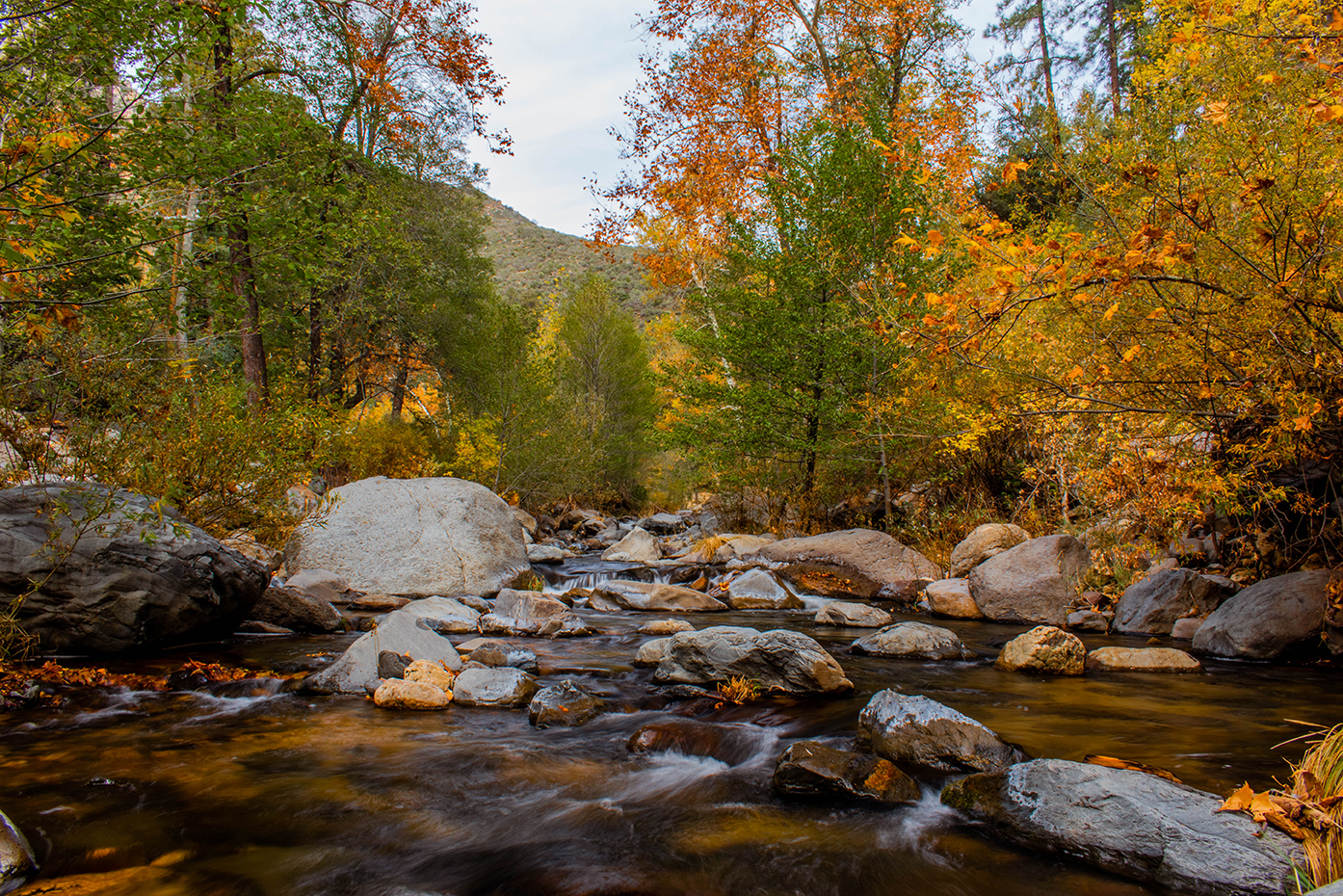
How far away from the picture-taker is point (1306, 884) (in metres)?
2.14

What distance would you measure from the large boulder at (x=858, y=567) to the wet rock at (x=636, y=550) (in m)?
3.56

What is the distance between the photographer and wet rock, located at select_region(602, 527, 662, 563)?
43.0 ft

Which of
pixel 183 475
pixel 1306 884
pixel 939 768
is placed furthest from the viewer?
pixel 183 475

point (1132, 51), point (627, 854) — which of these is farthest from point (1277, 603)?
point (1132, 51)

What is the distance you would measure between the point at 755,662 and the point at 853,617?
3.16 m

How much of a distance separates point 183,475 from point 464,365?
35.5ft

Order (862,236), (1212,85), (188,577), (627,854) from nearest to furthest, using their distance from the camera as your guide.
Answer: (627,854) < (1212,85) < (188,577) < (862,236)

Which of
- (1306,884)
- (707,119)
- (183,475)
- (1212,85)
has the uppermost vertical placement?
(707,119)

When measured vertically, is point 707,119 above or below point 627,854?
above

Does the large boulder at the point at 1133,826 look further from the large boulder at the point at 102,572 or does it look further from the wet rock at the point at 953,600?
the wet rock at the point at 953,600

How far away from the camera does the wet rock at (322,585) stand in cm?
793

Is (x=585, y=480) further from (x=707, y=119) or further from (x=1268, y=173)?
(x=1268, y=173)

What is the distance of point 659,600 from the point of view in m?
8.80

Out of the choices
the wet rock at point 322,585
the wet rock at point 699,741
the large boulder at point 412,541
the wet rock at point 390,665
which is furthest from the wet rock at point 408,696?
the large boulder at point 412,541
